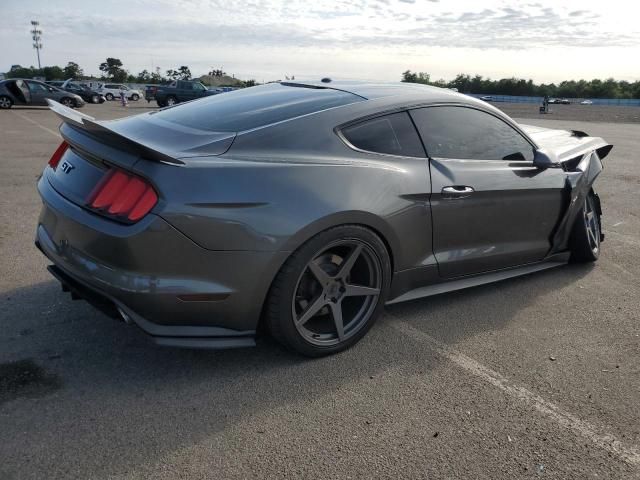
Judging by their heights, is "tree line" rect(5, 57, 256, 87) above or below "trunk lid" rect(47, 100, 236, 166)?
below

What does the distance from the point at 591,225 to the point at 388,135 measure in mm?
2582

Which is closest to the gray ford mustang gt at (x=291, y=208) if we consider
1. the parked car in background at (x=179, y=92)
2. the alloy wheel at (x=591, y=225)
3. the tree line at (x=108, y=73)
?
the alloy wheel at (x=591, y=225)

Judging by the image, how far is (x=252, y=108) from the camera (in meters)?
3.40

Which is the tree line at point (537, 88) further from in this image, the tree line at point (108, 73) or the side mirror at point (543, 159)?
the side mirror at point (543, 159)

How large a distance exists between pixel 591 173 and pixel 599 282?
36.3 inches

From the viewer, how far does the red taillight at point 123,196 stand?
2.57 m

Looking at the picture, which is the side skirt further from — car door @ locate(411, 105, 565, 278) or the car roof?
the car roof

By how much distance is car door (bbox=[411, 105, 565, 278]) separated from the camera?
3.54 metres

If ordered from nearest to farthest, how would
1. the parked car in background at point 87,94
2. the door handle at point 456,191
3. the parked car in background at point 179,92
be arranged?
the door handle at point 456,191 < the parked car in background at point 179,92 < the parked car in background at point 87,94

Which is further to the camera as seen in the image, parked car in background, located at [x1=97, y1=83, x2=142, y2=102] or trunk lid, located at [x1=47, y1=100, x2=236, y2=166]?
parked car in background, located at [x1=97, y1=83, x2=142, y2=102]

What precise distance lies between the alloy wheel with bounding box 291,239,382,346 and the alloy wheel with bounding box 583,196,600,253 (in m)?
2.44

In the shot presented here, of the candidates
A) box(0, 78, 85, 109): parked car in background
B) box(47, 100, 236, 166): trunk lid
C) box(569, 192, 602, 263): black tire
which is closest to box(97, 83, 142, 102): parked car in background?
box(0, 78, 85, 109): parked car in background

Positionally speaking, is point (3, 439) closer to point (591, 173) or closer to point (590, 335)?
point (590, 335)

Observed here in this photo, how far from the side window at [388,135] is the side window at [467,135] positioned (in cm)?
8
